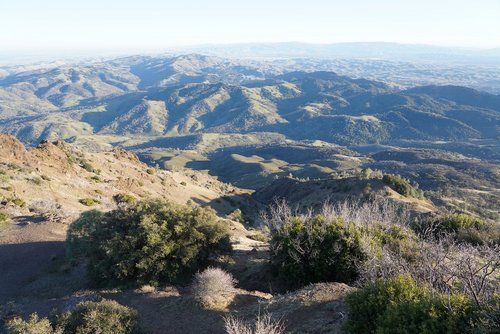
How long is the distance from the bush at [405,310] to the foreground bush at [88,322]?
7.64 metres

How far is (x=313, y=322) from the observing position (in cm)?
1522

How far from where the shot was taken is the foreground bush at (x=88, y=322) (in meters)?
13.4

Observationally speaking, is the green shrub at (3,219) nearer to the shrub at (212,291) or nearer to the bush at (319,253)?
the shrub at (212,291)

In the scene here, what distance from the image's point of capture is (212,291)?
62.5ft

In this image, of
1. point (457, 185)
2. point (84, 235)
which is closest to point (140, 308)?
point (84, 235)

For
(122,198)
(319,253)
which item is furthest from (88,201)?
(319,253)

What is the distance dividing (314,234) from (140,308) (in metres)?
9.10

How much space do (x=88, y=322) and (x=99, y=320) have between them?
0.35 metres

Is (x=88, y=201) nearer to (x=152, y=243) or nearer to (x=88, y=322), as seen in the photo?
(x=152, y=243)

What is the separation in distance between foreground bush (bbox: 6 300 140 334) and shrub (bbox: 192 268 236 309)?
434cm

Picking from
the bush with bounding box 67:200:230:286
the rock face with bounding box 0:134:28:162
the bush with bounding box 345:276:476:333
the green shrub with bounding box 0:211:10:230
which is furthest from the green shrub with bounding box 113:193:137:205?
the bush with bounding box 345:276:476:333

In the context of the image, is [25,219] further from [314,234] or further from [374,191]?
[374,191]

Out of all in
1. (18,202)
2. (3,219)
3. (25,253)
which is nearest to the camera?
(25,253)

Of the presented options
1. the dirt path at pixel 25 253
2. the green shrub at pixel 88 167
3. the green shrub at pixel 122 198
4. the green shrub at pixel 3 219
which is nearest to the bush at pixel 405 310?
the dirt path at pixel 25 253
